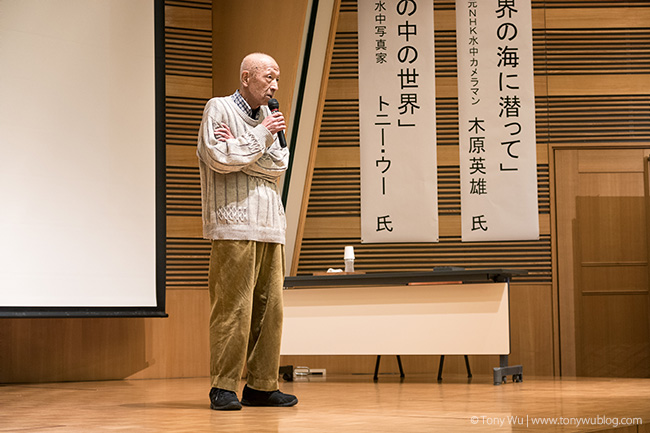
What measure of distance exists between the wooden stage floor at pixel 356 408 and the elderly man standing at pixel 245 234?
18 cm

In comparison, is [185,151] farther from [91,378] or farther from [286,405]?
[286,405]

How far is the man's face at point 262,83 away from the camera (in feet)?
10.5

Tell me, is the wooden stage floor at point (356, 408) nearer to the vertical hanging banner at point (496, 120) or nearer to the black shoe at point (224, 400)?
the black shoe at point (224, 400)

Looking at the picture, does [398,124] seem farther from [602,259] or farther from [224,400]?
[224,400]

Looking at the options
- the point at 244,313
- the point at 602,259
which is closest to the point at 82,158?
the point at 244,313

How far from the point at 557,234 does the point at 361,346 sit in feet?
6.82

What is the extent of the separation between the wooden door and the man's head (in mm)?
3712

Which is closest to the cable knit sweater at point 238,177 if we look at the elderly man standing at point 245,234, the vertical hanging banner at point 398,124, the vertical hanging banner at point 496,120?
the elderly man standing at point 245,234

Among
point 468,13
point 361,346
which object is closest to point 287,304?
point 361,346

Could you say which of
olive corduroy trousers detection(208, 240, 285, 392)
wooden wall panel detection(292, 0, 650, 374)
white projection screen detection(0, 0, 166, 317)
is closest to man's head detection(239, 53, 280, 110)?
olive corduroy trousers detection(208, 240, 285, 392)

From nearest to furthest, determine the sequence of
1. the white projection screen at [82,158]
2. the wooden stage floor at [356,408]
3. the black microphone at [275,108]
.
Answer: the wooden stage floor at [356,408] < the black microphone at [275,108] < the white projection screen at [82,158]

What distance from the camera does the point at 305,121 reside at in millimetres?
6195

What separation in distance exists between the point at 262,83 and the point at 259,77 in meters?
0.03

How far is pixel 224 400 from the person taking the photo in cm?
308
